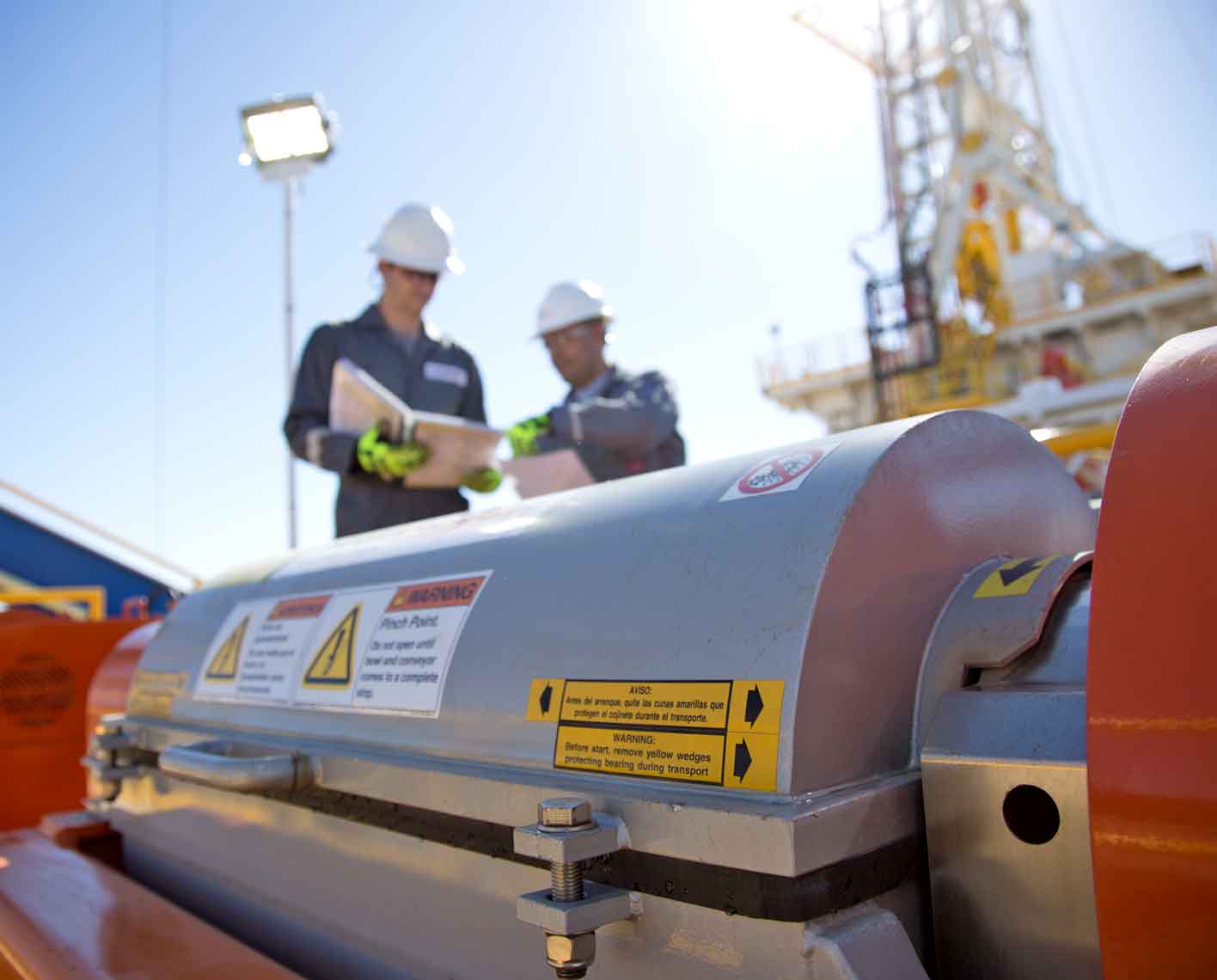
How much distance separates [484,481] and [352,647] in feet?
4.67

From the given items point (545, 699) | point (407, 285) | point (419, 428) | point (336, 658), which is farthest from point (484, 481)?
point (545, 699)

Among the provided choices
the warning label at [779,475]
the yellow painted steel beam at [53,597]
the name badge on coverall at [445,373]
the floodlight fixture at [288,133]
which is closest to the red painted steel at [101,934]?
the warning label at [779,475]

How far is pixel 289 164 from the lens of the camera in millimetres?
5867

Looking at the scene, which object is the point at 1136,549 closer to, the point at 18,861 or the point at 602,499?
the point at 602,499

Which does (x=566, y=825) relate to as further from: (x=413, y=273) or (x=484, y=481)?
(x=413, y=273)

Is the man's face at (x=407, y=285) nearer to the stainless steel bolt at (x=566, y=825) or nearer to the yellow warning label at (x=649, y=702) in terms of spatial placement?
the yellow warning label at (x=649, y=702)

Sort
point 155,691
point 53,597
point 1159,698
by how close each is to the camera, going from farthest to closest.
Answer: point 53,597 → point 155,691 → point 1159,698

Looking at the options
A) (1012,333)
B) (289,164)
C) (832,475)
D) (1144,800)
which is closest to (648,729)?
(832,475)

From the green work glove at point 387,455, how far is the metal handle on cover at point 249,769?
3.63ft

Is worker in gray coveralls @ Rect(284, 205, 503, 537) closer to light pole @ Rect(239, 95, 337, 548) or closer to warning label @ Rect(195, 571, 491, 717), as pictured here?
warning label @ Rect(195, 571, 491, 717)

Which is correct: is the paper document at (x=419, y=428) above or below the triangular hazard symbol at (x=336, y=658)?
above

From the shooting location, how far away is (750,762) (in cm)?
85

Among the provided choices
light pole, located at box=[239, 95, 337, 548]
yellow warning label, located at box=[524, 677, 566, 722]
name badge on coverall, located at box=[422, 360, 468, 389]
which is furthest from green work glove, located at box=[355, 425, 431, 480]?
light pole, located at box=[239, 95, 337, 548]

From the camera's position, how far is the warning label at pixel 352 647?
1.26m
